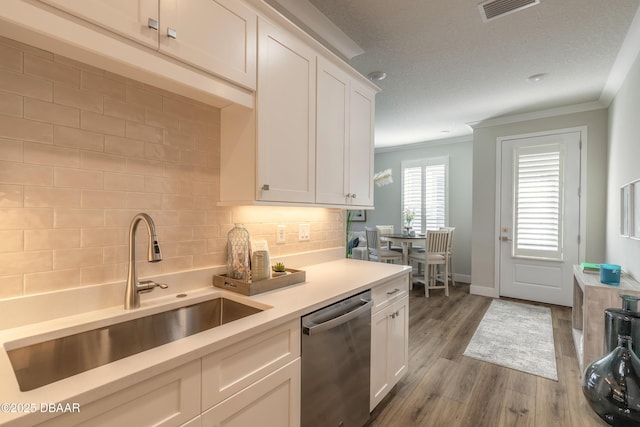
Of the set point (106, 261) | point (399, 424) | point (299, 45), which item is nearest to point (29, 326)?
point (106, 261)

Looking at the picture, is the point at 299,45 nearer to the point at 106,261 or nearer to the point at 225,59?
the point at 225,59

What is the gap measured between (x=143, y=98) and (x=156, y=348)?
42.0 inches

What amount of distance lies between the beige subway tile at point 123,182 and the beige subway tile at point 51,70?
1.18 feet

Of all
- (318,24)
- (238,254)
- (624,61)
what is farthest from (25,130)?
(624,61)

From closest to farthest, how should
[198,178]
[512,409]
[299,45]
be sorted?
[198,178] < [299,45] < [512,409]

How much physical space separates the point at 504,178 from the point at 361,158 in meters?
3.09

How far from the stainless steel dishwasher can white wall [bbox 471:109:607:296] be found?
3516 millimetres

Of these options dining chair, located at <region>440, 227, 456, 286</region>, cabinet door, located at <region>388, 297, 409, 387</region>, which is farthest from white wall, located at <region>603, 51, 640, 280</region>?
cabinet door, located at <region>388, 297, 409, 387</region>

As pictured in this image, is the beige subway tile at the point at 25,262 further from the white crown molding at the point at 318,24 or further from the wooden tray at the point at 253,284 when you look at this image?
the white crown molding at the point at 318,24

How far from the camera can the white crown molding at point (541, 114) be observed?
3.75 meters

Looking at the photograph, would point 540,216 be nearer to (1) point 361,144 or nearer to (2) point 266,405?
(1) point 361,144

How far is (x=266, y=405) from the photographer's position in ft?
3.75

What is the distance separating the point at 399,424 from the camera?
1.86 metres

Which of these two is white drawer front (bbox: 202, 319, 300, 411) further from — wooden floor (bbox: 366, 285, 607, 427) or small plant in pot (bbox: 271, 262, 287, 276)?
wooden floor (bbox: 366, 285, 607, 427)
